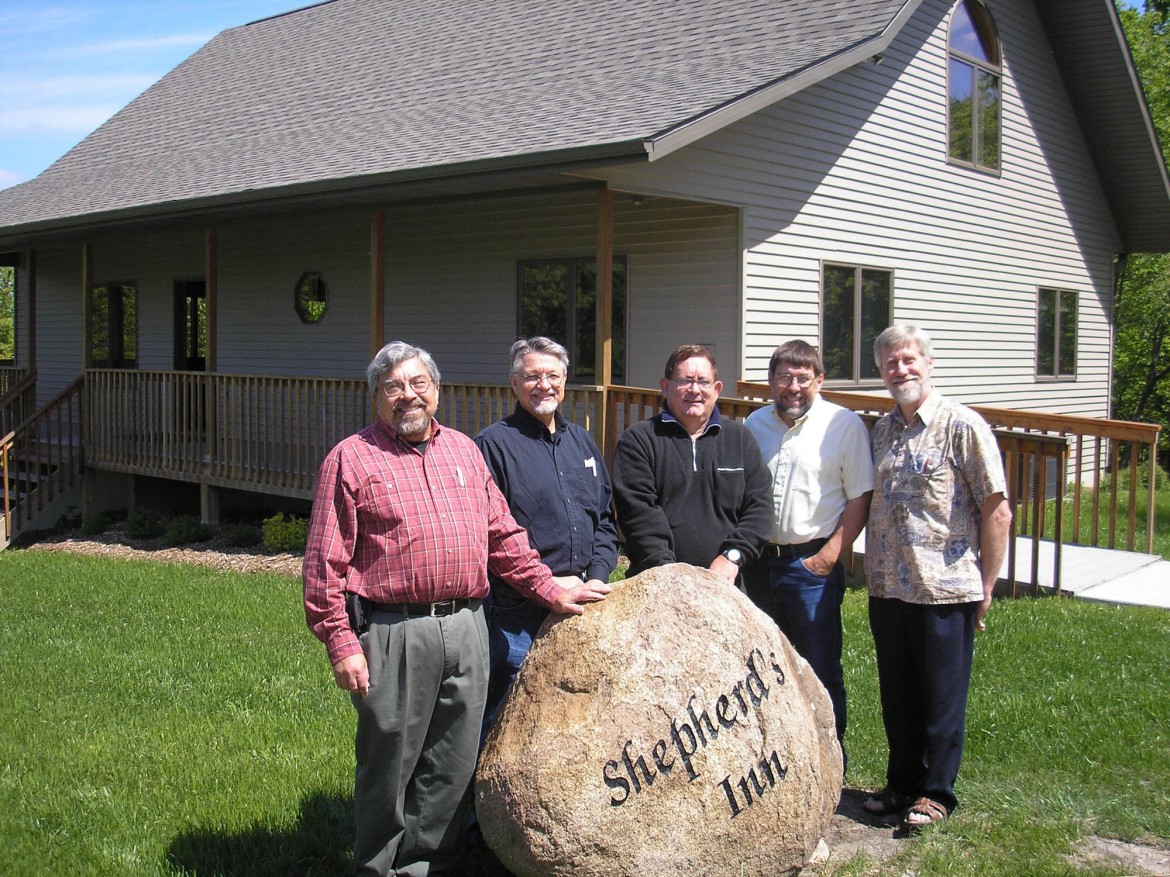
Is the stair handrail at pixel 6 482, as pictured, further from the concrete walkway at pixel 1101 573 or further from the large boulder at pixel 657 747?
the large boulder at pixel 657 747

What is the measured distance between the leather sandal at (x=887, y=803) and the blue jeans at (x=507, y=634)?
166cm

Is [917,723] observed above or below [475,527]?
below

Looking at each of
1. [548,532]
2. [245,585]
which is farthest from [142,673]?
[548,532]

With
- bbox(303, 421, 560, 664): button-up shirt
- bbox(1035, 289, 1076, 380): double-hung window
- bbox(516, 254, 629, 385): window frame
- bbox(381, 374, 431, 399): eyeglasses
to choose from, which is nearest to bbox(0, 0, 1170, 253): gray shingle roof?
bbox(516, 254, 629, 385): window frame

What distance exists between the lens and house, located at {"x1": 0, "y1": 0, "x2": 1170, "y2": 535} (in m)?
11.0

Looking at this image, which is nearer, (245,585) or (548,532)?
(548,532)

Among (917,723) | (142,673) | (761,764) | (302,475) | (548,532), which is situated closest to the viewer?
(761,764)

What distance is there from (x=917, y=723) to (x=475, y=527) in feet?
6.86

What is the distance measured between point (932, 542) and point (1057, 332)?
1371 centimetres

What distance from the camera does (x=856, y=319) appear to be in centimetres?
1307

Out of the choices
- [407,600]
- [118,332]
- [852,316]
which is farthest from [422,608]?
[118,332]

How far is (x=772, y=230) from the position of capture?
38.4ft

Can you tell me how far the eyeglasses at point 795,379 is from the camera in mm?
4684

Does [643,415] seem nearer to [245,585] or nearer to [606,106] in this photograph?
[606,106]
